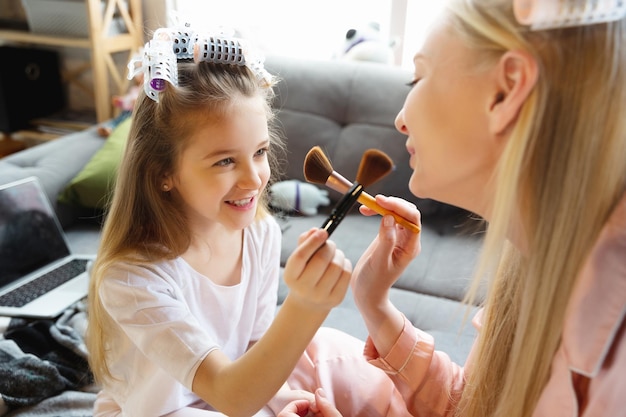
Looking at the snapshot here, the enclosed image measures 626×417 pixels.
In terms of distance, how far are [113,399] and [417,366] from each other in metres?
0.54

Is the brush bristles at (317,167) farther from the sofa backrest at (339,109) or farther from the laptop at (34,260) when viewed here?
the sofa backrest at (339,109)

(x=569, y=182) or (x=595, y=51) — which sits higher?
(x=595, y=51)

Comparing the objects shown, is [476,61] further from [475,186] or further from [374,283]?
[374,283]

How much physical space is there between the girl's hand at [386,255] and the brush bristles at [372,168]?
85 mm

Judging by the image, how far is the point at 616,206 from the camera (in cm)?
61

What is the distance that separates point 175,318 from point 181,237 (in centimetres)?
17

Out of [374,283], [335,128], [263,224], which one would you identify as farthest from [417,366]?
[335,128]

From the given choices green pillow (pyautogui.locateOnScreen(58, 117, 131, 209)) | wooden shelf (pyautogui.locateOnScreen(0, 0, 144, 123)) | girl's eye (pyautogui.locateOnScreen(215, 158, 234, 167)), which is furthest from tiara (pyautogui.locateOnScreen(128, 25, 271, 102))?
wooden shelf (pyautogui.locateOnScreen(0, 0, 144, 123))

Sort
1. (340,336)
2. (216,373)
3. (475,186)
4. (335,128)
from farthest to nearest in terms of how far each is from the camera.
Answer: (335,128), (340,336), (216,373), (475,186)

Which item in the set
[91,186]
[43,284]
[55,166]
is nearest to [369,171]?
[43,284]

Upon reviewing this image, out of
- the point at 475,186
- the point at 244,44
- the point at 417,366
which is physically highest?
the point at 244,44

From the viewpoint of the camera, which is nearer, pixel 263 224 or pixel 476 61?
pixel 476 61

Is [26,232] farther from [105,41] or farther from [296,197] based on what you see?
[105,41]

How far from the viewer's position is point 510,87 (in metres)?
0.61
